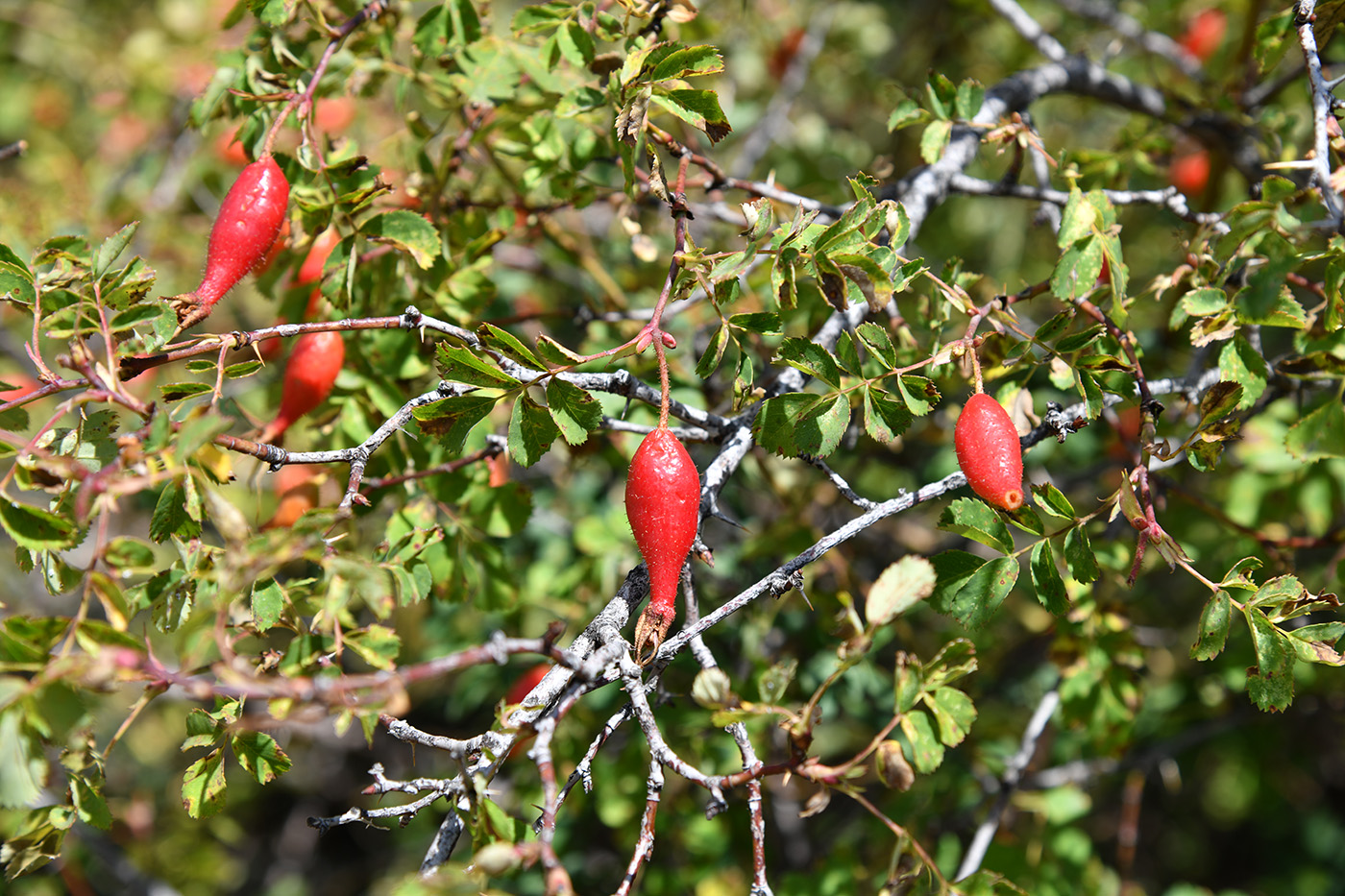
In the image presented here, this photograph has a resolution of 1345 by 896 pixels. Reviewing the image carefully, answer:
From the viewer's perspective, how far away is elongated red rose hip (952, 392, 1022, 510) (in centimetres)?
145

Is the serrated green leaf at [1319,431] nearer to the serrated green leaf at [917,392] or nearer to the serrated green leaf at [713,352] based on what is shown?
the serrated green leaf at [917,392]

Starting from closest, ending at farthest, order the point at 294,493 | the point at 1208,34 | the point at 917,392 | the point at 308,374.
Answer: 1. the point at 917,392
2. the point at 308,374
3. the point at 294,493
4. the point at 1208,34

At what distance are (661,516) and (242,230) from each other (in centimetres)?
92

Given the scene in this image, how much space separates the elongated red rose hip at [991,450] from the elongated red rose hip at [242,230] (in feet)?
4.07

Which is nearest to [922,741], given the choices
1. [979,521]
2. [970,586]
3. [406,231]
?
[970,586]

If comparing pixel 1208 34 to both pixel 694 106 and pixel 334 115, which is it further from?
pixel 334 115

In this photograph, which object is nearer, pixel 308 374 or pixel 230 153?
pixel 308 374

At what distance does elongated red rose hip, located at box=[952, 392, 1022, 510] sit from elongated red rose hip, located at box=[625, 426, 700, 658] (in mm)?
436

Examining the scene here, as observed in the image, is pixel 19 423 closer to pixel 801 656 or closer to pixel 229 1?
pixel 801 656

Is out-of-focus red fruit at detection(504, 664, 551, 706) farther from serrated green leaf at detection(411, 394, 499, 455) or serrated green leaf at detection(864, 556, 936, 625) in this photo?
serrated green leaf at detection(864, 556, 936, 625)

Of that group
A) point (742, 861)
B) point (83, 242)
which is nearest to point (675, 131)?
point (83, 242)

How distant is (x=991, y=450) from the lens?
57.3 inches

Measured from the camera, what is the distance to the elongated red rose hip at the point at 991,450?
145cm

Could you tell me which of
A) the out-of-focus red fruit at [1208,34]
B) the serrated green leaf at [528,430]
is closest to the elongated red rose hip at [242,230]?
the serrated green leaf at [528,430]
